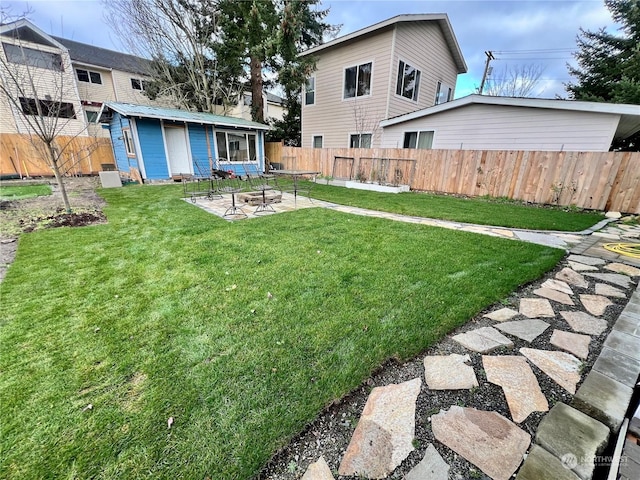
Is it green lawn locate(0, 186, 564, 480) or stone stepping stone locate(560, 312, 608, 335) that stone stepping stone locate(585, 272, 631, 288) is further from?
stone stepping stone locate(560, 312, 608, 335)

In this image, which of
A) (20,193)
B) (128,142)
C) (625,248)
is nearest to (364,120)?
(128,142)

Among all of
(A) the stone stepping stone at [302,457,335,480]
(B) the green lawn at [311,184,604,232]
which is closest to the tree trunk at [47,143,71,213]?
(B) the green lawn at [311,184,604,232]

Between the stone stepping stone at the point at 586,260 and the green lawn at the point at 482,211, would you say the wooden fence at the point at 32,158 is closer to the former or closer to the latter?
the green lawn at the point at 482,211

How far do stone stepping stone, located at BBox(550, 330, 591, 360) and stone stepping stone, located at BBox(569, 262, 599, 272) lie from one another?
1.66 metres

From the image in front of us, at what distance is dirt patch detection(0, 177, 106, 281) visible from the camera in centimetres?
397

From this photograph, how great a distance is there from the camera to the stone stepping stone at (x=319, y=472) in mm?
1167

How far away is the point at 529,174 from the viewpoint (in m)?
7.43

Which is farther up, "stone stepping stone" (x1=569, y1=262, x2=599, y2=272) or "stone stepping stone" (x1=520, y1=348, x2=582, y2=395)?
"stone stepping stone" (x1=569, y1=262, x2=599, y2=272)

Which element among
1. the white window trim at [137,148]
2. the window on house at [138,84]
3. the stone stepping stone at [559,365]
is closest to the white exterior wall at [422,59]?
the white window trim at [137,148]

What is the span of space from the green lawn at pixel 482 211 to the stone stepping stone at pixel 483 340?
3.78 metres

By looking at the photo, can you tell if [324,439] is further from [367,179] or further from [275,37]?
[275,37]

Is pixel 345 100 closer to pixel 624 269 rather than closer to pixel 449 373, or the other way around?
pixel 624 269

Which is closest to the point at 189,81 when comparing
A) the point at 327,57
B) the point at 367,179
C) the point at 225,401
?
the point at 327,57

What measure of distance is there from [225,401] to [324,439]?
577 millimetres
